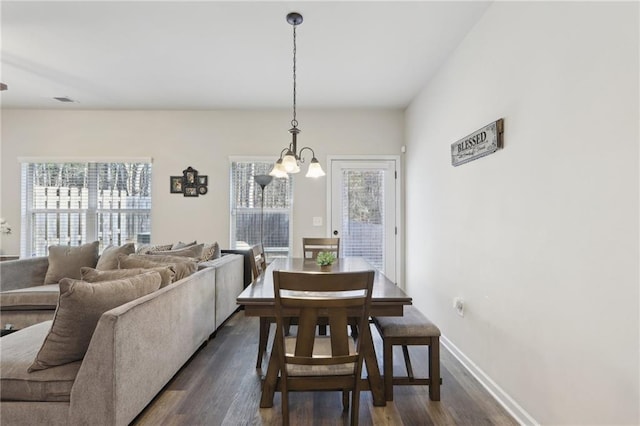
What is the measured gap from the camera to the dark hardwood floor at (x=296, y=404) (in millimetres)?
1871

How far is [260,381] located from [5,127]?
5.34 m

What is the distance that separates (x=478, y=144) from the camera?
7.97 feet

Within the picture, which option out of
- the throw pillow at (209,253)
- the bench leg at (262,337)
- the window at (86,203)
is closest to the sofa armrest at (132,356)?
the bench leg at (262,337)

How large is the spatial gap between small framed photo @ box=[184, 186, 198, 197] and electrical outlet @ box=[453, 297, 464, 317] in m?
3.68

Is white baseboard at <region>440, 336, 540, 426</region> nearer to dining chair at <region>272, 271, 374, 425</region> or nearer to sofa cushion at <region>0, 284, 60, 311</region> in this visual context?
dining chair at <region>272, 271, 374, 425</region>

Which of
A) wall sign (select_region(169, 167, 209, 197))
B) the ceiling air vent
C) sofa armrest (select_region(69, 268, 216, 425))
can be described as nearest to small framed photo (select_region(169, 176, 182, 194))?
wall sign (select_region(169, 167, 209, 197))

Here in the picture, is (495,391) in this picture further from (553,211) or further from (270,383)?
(270,383)

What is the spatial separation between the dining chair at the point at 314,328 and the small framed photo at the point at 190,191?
3538 millimetres

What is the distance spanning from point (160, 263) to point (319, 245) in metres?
1.81

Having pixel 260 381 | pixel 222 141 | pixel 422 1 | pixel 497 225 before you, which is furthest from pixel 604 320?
pixel 222 141

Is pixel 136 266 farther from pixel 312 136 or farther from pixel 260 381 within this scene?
pixel 312 136

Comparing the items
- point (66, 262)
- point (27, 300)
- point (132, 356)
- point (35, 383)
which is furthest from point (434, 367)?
point (66, 262)

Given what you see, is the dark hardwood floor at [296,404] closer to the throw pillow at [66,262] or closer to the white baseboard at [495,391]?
the white baseboard at [495,391]

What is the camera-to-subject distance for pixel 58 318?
5.17ft
